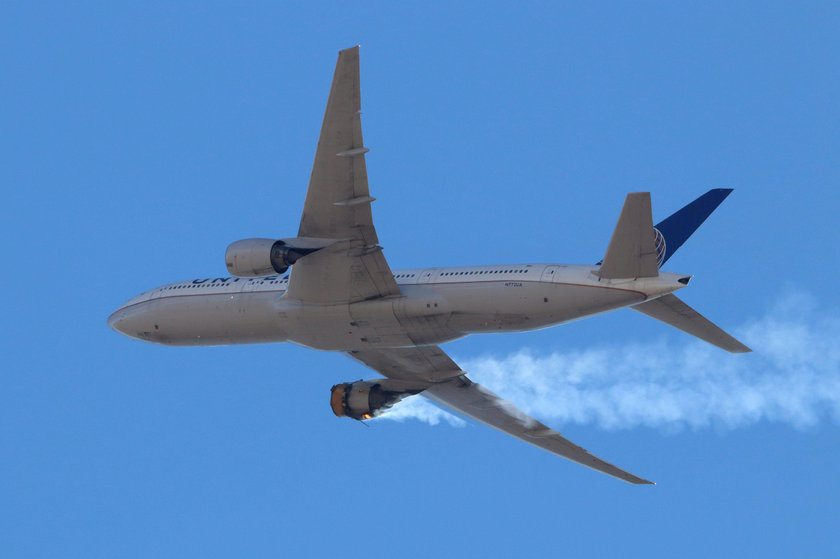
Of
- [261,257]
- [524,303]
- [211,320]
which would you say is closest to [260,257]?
[261,257]

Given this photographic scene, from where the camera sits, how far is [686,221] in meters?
43.8

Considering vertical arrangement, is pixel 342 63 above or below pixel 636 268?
above

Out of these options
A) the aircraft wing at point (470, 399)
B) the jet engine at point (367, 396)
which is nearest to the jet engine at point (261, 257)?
the aircraft wing at point (470, 399)

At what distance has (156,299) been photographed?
160 feet

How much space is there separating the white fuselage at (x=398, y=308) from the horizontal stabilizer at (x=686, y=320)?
1534 millimetres

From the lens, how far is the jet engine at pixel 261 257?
42375 mm

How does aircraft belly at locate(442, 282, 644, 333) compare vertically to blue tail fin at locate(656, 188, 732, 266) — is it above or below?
below

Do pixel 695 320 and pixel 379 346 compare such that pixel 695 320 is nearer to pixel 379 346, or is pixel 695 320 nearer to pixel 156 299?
pixel 379 346

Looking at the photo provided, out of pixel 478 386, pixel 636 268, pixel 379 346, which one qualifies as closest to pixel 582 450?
pixel 478 386

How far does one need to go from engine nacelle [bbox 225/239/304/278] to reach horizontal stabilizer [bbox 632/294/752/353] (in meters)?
9.39

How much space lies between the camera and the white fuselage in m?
41.7

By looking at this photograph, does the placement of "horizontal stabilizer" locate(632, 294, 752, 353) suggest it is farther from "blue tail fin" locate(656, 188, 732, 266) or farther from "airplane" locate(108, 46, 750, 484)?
"blue tail fin" locate(656, 188, 732, 266)

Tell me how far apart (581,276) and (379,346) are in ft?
23.5

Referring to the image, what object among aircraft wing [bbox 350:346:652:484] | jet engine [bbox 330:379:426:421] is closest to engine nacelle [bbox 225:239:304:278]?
aircraft wing [bbox 350:346:652:484]
